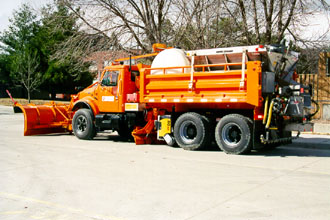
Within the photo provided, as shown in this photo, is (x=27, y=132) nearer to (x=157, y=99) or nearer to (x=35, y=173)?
(x=157, y=99)

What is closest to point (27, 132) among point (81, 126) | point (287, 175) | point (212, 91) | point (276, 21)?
point (81, 126)

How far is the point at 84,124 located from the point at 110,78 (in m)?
1.86

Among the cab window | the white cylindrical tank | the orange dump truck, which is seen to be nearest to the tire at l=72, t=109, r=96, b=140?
the orange dump truck

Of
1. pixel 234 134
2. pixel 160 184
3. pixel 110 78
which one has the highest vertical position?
pixel 110 78

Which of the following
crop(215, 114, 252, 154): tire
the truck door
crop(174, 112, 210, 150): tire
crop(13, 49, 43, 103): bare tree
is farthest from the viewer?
crop(13, 49, 43, 103): bare tree

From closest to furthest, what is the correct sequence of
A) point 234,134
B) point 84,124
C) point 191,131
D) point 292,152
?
point 234,134 → point 292,152 → point 191,131 → point 84,124

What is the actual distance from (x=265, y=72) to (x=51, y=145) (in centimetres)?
659

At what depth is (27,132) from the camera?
15211 millimetres

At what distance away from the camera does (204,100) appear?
11.2 meters

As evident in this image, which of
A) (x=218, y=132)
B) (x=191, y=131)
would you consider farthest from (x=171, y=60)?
(x=218, y=132)

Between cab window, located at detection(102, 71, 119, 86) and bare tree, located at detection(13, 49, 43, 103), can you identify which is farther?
bare tree, located at detection(13, 49, 43, 103)

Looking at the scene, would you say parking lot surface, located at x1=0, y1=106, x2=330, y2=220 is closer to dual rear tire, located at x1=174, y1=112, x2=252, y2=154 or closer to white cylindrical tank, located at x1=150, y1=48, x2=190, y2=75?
dual rear tire, located at x1=174, y1=112, x2=252, y2=154

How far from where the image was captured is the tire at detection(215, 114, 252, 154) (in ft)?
34.4

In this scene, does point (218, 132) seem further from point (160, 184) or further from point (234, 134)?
point (160, 184)
